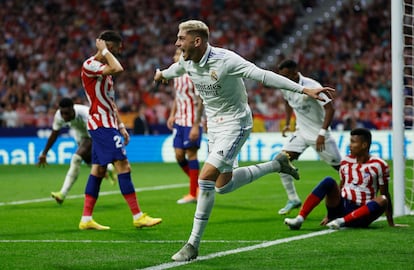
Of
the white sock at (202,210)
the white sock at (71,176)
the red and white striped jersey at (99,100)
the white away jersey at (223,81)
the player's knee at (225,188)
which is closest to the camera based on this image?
the white sock at (202,210)

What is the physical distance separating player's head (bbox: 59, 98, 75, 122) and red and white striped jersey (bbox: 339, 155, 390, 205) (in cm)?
476

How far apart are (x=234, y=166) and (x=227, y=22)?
2748 cm

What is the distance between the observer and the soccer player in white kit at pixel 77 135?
42.4 feet

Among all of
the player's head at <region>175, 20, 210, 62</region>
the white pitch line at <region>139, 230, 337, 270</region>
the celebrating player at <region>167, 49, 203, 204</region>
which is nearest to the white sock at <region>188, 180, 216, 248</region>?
the white pitch line at <region>139, 230, 337, 270</region>

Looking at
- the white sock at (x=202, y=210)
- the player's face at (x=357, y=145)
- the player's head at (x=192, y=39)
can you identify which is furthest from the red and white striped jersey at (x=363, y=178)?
the player's head at (x=192, y=39)

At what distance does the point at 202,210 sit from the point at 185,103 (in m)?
6.69

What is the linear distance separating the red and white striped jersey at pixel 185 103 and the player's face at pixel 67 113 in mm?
1936

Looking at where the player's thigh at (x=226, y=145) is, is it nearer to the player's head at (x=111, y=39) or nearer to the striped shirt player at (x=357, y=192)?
the striped shirt player at (x=357, y=192)

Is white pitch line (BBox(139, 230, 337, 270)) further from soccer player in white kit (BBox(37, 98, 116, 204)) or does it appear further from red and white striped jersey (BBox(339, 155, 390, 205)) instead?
soccer player in white kit (BBox(37, 98, 116, 204))

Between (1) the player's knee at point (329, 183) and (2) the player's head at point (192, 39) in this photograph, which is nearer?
(2) the player's head at point (192, 39)

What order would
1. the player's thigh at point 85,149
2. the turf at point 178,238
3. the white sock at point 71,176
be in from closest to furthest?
the turf at point 178,238
the white sock at point 71,176
the player's thigh at point 85,149

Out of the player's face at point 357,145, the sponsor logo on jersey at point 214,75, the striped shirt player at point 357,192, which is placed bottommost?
the striped shirt player at point 357,192

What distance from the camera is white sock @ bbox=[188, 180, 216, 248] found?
7.57 metres

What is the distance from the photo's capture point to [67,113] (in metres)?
12.9
